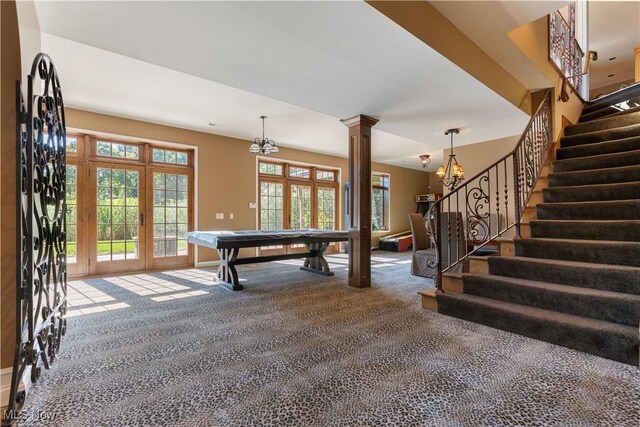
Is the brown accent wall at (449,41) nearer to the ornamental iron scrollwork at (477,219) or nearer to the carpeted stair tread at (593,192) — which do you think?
the ornamental iron scrollwork at (477,219)

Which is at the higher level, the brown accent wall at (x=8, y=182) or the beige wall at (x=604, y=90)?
the beige wall at (x=604, y=90)

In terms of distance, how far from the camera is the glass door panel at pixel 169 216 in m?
5.92

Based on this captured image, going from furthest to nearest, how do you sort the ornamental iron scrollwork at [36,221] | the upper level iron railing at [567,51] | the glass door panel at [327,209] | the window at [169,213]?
the glass door panel at [327,209], the window at [169,213], the upper level iron railing at [567,51], the ornamental iron scrollwork at [36,221]

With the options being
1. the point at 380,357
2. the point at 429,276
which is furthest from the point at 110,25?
the point at 429,276

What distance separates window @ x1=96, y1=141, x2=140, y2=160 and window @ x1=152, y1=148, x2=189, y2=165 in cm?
31

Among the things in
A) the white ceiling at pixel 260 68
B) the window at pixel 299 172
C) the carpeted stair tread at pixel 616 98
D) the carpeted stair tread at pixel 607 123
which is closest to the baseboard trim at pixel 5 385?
the white ceiling at pixel 260 68

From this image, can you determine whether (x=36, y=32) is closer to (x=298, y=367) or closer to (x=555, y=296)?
(x=298, y=367)

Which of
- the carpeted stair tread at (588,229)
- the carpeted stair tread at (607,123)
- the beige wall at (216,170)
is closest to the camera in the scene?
the carpeted stair tread at (588,229)

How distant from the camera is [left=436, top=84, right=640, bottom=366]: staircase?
2314mm

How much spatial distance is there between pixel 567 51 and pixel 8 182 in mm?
7320

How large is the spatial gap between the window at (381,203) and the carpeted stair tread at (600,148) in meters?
5.94

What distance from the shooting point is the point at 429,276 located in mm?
5023

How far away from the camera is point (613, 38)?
246 inches

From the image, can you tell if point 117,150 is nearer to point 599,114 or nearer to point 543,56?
point 543,56
